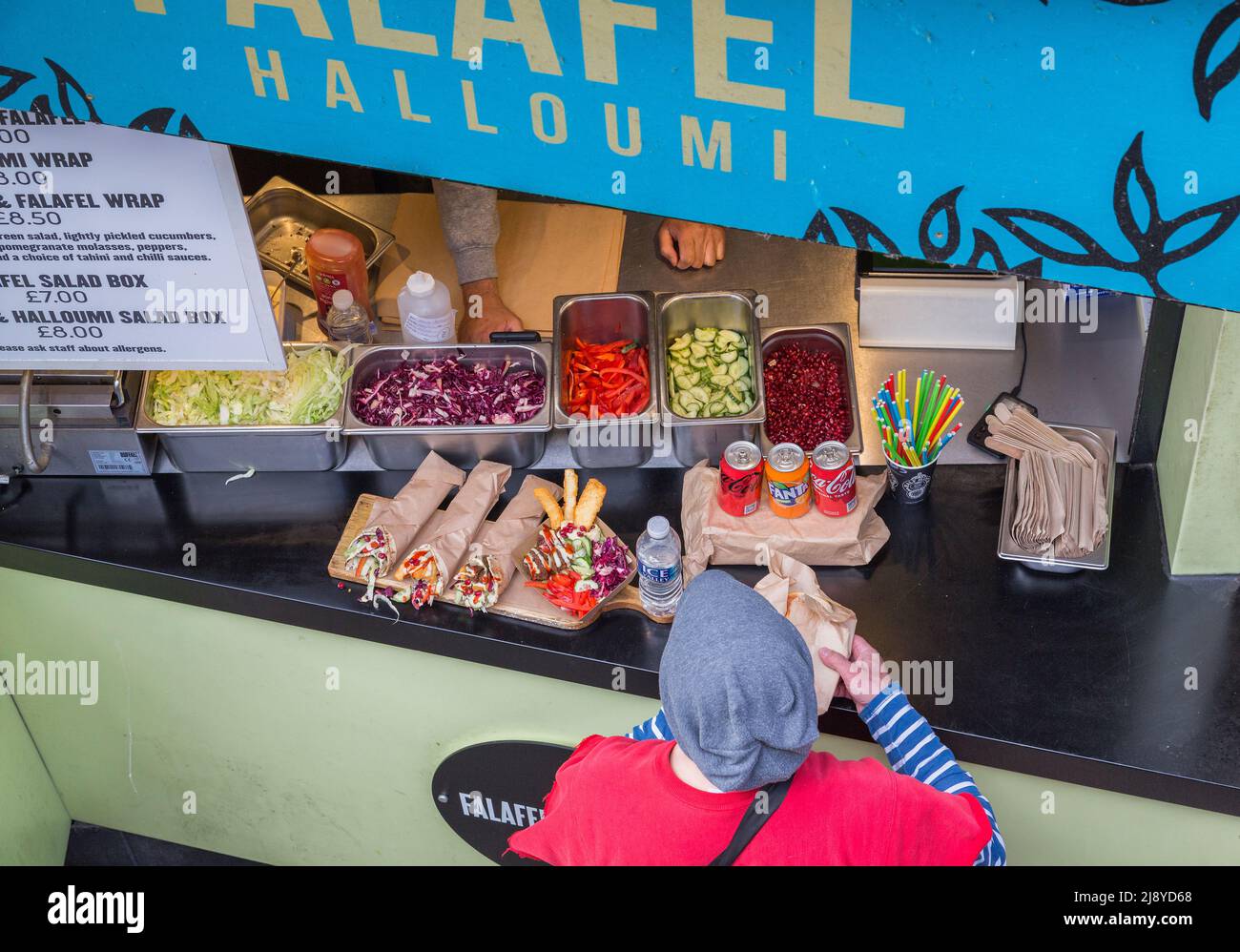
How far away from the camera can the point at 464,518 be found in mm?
2465

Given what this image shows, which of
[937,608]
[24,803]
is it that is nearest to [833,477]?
[937,608]

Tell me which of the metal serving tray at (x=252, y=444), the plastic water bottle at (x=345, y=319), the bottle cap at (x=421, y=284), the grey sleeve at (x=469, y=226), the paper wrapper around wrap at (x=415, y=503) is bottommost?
the paper wrapper around wrap at (x=415, y=503)

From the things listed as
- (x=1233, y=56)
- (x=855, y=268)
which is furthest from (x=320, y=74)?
(x=855, y=268)

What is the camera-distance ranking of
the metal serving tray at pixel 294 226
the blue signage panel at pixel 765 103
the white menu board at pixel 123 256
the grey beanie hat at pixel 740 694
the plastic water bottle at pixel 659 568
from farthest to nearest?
the metal serving tray at pixel 294 226 < the plastic water bottle at pixel 659 568 < the white menu board at pixel 123 256 < the grey beanie hat at pixel 740 694 < the blue signage panel at pixel 765 103

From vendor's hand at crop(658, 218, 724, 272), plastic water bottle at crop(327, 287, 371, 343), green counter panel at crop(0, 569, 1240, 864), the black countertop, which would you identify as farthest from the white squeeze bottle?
green counter panel at crop(0, 569, 1240, 864)

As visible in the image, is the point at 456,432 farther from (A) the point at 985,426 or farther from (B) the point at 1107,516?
(B) the point at 1107,516

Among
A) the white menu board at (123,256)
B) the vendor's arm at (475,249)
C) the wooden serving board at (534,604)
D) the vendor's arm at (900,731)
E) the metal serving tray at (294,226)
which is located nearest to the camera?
the vendor's arm at (900,731)

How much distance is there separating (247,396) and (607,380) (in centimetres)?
80

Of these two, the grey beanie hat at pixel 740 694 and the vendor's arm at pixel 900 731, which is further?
the vendor's arm at pixel 900 731

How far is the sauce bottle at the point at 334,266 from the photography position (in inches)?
109

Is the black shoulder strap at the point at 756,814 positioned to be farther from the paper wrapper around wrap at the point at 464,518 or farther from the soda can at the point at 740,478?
the paper wrapper around wrap at the point at 464,518

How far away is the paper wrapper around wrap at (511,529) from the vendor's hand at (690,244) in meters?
0.74

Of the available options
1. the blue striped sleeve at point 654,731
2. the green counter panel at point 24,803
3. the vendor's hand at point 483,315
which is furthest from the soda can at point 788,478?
the green counter panel at point 24,803

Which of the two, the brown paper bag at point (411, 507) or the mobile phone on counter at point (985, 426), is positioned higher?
the mobile phone on counter at point (985, 426)
